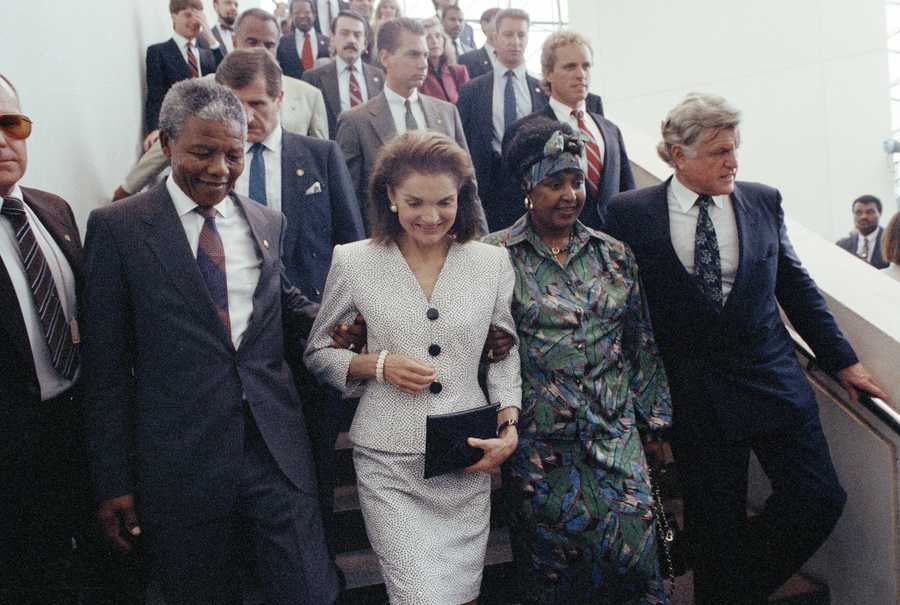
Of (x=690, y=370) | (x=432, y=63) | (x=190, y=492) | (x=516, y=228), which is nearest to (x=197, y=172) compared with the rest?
(x=190, y=492)

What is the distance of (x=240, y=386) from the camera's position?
217 centimetres

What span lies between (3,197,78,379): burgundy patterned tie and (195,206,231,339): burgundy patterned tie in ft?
1.38

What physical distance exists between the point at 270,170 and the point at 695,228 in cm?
182

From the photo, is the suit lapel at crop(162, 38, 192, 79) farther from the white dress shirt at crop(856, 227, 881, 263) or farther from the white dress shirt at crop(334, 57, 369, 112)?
the white dress shirt at crop(856, 227, 881, 263)

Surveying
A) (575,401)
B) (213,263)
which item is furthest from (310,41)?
(575,401)

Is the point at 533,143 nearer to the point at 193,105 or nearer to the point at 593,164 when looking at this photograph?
the point at 193,105

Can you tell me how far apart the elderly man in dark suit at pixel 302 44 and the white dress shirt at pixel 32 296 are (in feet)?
16.1

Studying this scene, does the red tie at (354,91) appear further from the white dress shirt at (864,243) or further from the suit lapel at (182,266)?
the white dress shirt at (864,243)

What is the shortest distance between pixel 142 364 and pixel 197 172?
1.88 ft

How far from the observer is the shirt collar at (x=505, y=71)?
16.7 feet

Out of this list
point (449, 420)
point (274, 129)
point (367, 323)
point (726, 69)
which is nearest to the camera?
point (449, 420)

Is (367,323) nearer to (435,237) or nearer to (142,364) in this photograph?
(435,237)

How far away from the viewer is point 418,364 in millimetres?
2264

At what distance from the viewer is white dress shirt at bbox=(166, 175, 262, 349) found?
222 centimetres
